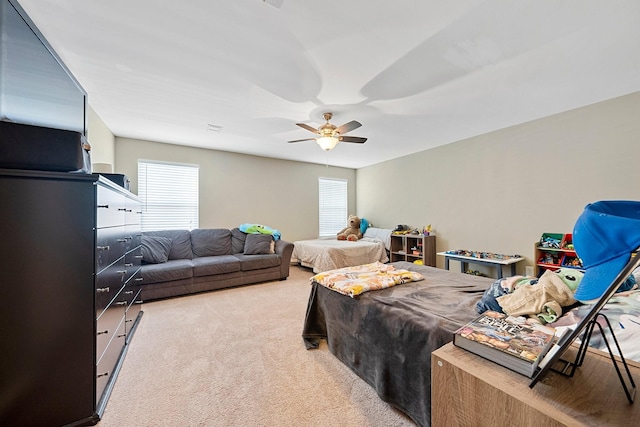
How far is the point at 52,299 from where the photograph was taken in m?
1.27

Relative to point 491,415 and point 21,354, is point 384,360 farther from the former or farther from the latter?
point 21,354

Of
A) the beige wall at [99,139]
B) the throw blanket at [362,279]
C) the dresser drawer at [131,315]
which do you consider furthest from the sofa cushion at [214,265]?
the throw blanket at [362,279]

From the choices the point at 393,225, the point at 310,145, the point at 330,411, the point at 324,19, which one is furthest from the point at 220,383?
the point at 393,225

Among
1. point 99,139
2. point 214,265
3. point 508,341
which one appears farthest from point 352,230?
point 508,341

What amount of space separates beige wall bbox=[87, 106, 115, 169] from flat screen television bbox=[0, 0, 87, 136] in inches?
55.6

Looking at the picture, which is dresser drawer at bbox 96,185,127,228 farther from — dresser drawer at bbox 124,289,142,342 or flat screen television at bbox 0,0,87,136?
dresser drawer at bbox 124,289,142,342

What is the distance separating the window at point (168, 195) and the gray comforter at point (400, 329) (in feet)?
11.4

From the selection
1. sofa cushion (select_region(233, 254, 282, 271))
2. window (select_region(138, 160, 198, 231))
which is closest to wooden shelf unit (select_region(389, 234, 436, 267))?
sofa cushion (select_region(233, 254, 282, 271))

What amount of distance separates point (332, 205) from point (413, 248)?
234 cm

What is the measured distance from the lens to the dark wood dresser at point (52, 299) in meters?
1.17

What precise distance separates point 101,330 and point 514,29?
3.36 m

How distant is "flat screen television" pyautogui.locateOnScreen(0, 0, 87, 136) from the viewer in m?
1.21

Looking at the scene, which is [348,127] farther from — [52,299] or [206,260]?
[206,260]

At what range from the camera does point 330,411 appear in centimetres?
147
